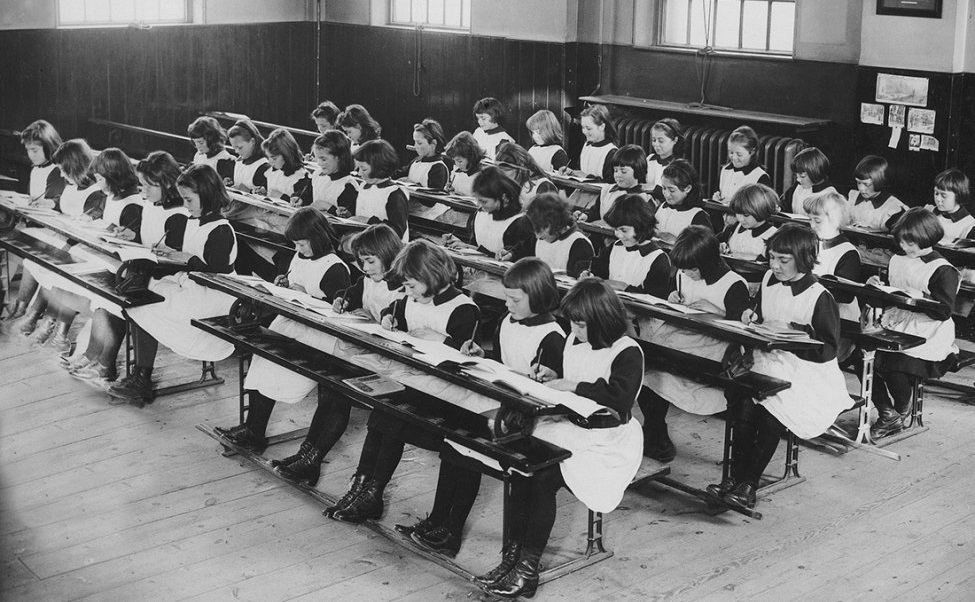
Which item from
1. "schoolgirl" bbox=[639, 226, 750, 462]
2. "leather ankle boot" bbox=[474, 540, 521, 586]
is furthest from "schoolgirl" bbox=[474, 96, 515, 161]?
"leather ankle boot" bbox=[474, 540, 521, 586]

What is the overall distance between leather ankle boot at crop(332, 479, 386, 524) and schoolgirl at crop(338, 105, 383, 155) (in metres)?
5.41

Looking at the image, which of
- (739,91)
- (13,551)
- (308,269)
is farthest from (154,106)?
(13,551)

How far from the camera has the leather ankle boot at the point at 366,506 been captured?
18.0ft

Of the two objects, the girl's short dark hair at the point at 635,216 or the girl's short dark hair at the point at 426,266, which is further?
the girl's short dark hair at the point at 635,216

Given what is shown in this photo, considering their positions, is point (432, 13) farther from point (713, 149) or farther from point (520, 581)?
point (520, 581)

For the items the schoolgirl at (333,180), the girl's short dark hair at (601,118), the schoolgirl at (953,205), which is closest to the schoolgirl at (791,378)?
the schoolgirl at (953,205)

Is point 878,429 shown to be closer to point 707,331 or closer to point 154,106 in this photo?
point 707,331

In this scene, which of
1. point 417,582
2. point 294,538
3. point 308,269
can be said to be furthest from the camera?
point 308,269

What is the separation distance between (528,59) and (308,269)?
6.07 metres

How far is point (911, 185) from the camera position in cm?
914

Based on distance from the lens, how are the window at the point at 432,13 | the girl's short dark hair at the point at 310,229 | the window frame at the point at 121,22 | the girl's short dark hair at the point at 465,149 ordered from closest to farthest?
the girl's short dark hair at the point at 310,229
the girl's short dark hair at the point at 465,149
the window frame at the point at 121,22
the window at the point at 432,13

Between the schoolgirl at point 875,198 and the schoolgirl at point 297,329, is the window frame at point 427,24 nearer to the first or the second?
the schoolgirl at point 875,198

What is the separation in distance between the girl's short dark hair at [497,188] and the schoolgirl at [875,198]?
7.77ft

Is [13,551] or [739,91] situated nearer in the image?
[13,551]
